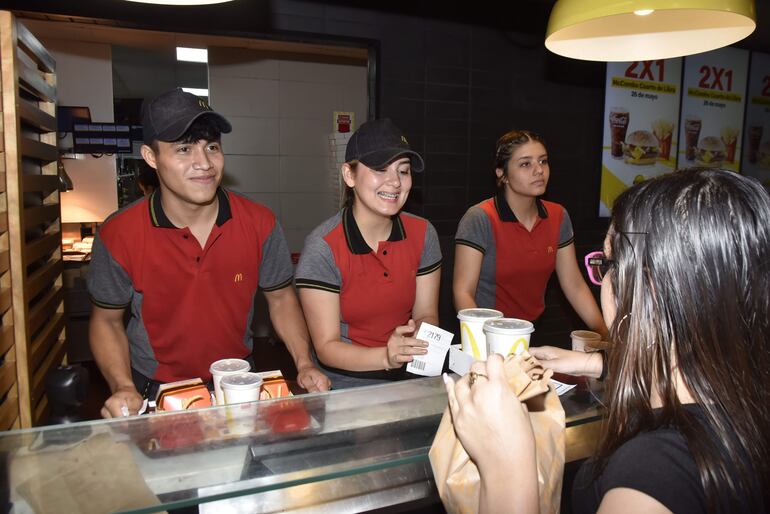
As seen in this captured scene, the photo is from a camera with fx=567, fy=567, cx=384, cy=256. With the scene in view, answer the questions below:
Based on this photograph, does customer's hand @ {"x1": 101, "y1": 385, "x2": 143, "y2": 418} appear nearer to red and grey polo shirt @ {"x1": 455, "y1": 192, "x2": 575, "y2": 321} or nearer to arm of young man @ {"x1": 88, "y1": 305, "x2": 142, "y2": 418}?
arm of young man @ {"x1": 88, "y1": 305, "x2": 142, "y2": 418}

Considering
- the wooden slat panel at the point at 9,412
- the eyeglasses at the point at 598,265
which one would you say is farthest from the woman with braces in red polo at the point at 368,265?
the wooden slat panel at the point at 9,412

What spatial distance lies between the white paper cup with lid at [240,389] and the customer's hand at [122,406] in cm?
32

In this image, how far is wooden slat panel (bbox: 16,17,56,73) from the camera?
2.40 m

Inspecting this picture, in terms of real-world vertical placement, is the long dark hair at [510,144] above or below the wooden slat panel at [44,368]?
above

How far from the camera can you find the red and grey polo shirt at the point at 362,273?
2068 millimetres

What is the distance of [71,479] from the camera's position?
0.97 meters

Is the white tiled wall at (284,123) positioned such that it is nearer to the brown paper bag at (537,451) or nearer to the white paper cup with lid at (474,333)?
the white paper cup with lid at (474,333)

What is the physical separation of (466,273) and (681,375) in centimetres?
178

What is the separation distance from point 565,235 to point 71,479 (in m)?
2.45

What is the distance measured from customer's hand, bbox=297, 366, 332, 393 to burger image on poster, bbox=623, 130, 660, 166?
3.52 m

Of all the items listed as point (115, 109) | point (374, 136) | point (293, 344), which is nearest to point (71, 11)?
point (374, 136)

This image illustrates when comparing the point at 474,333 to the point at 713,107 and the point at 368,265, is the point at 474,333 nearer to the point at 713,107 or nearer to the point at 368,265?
the point at 368,265

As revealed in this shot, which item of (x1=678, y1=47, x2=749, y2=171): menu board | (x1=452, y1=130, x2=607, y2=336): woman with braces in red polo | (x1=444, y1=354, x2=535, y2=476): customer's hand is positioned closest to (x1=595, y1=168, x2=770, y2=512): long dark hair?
(x1=444, y1=354, x2=535, y2=476): customer's hand

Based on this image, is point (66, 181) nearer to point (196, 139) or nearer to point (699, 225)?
point (196, 139)
